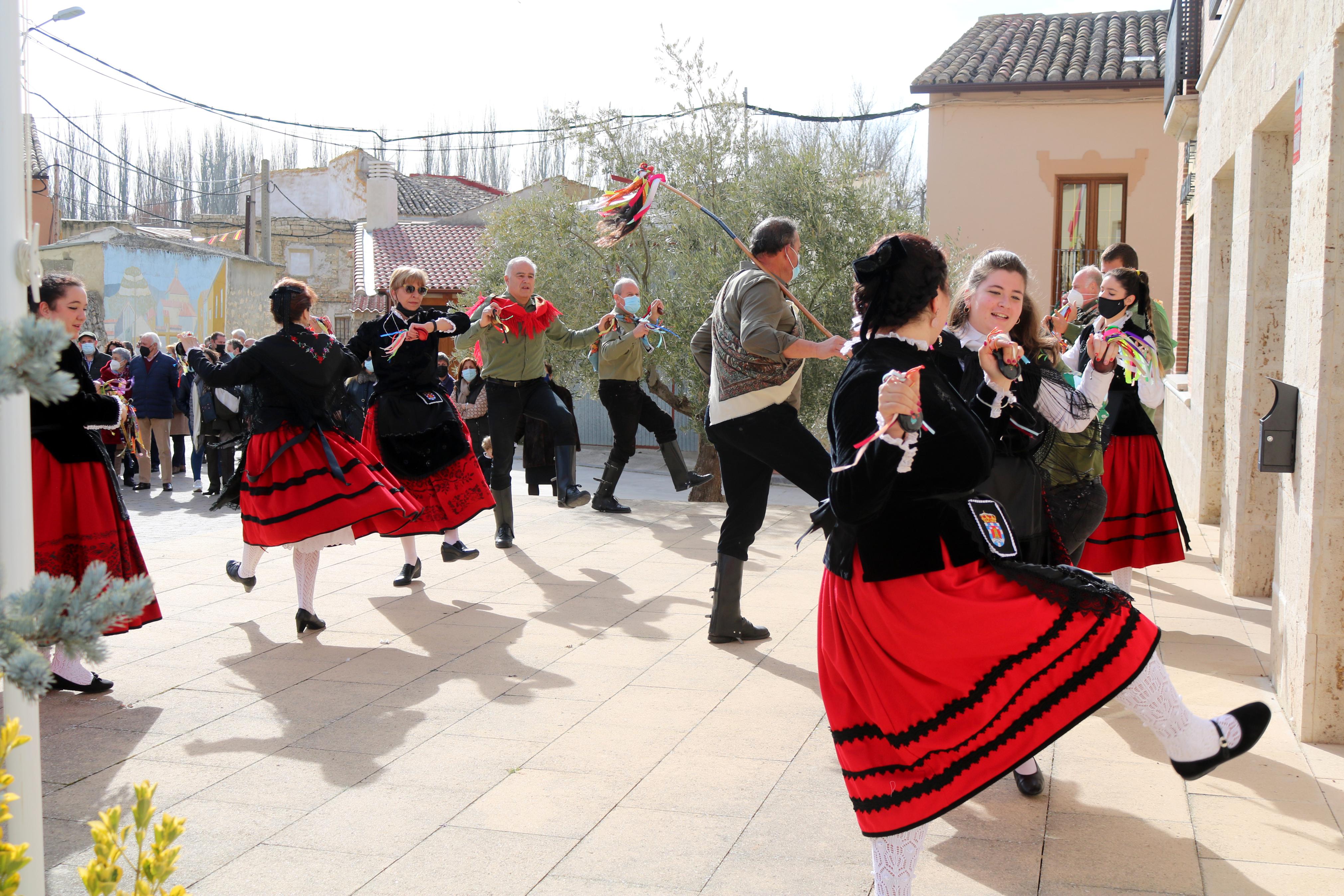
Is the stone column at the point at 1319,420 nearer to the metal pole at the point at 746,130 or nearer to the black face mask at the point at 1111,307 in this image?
the black face mask at the point at 1111,307

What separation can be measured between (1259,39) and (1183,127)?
16.6 ft

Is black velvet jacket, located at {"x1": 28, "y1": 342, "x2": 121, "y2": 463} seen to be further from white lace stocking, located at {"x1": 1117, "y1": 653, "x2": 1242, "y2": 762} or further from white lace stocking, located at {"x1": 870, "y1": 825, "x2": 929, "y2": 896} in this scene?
white lace stocking, located at {"x1": 1117, "y1": 653, "x2": 1242, "y2": 762}

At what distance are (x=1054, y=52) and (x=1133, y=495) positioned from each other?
16353 mm

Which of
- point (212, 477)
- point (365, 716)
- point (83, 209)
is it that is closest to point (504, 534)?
point (365, 716)

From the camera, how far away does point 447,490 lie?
22.5 feet

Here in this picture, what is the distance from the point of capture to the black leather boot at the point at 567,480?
9.11 metres

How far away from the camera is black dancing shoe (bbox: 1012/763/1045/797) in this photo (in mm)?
3562

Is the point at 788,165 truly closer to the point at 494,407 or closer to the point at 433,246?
the point at 494,407

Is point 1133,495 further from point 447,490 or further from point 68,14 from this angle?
point 68,14

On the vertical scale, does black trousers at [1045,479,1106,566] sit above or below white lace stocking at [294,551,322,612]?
above

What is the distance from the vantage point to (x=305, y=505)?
18.3 ft

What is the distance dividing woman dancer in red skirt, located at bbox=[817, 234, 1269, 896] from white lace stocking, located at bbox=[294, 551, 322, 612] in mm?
3553

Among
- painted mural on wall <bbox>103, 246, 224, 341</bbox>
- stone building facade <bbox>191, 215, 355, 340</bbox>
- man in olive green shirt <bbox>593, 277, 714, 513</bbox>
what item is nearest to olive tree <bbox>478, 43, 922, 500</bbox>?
man in olive green shirt <bbox>593, 277, 714, 513</bbox>

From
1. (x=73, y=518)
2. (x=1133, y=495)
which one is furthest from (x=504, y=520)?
(x=1133, y=495)
